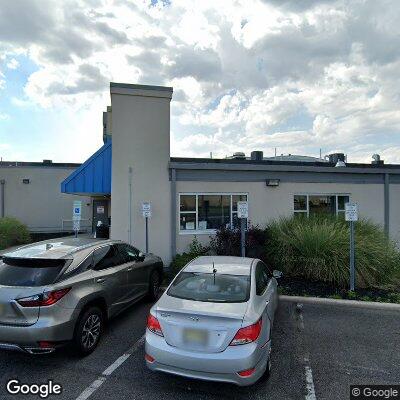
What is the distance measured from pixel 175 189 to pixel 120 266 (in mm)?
5047

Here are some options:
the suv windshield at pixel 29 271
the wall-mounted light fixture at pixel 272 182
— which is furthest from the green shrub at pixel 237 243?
the suv windshield at pixel 29 271

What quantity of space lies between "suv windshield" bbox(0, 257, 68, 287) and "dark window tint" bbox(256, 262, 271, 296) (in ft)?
9.22

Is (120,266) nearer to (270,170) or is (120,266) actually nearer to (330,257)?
(330,257)

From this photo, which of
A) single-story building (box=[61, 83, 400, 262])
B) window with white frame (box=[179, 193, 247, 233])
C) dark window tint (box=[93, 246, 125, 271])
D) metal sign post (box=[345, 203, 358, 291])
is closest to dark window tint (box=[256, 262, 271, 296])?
dark window tint (box=[93, 246, 125, 271])

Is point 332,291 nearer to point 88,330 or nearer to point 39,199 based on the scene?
point 88,330

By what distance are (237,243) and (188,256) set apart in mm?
1577

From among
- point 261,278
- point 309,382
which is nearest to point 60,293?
point 261,278

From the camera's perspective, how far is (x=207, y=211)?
36.5ft

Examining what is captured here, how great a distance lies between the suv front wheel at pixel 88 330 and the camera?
4473 mm

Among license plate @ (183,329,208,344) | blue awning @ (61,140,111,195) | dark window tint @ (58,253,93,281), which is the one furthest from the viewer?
blue awning @ (61,140,111,195)

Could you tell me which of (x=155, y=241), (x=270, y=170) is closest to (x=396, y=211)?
(x=270, y=170)

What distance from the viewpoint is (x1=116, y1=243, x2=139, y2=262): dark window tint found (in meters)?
6.25

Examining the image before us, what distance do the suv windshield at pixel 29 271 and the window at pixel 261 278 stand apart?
2807 mm

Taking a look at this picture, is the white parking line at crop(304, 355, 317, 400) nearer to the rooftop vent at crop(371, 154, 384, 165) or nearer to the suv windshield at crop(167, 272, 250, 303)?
the suv windshield at crop(167, 272, 250, 303)
